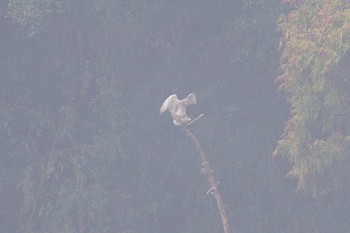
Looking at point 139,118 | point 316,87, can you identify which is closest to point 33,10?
point 139,118

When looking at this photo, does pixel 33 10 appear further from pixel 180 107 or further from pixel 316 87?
pixel 316 87

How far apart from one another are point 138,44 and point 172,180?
5.15 feet

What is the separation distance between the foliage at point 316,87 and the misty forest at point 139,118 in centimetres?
83

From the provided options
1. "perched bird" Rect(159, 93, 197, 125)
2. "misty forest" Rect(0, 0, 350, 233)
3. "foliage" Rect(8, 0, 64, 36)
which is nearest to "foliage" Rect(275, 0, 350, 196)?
"misty forest" Rect(0, 0, 350, 233)

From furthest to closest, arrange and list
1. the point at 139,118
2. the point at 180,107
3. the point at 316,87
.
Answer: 1. the point at 139,118
2. the point at 316,87
3. the point at 180,107

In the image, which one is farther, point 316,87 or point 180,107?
point 316,87

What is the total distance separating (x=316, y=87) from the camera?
8.36 m

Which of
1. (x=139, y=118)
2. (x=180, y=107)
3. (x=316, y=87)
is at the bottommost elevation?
(x=180, y=107)

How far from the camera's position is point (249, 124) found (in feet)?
34.0

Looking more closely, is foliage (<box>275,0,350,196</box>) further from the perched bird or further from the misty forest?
the perched bird

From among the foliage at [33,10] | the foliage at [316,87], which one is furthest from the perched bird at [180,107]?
the foliage at [33,10]

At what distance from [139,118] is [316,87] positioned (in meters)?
2.71

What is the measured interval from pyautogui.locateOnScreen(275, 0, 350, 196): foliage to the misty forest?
2.74 feet

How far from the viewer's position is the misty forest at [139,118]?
990 cm
